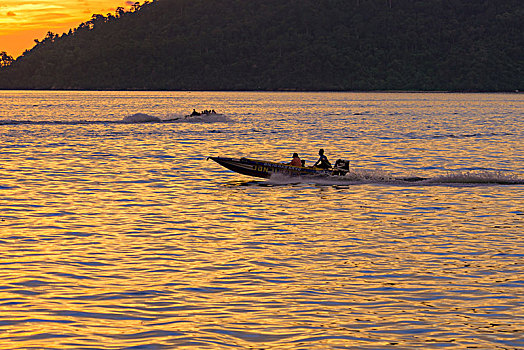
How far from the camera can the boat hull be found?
40.2 m

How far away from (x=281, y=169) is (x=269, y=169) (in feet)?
2.25

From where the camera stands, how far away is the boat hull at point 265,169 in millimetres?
40188

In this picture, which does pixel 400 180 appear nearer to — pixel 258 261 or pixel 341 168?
pixel 341 168

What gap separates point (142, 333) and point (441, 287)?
7055mm

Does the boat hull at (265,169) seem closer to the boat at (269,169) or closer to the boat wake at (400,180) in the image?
the boat at (269,169)

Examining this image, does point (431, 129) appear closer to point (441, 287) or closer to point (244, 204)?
point (244, 204)

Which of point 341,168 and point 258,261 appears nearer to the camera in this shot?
point 258,261

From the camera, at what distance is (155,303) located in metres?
16.3

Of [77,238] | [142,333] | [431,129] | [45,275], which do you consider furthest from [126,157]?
[431,129]

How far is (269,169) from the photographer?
133 feet

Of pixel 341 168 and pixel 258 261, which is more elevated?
pixel 341 168

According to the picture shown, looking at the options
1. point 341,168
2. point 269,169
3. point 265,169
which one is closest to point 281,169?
point 269,169

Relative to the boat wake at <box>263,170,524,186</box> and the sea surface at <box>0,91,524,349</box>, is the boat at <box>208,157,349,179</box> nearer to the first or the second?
the boat wake at <box>263,170,524,186</box>

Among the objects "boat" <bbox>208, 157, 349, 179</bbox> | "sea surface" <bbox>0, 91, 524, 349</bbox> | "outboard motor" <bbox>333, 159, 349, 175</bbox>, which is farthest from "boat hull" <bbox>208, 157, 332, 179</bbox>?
"sea surface" <bbox>0, 91, 524, 349</bbox>
